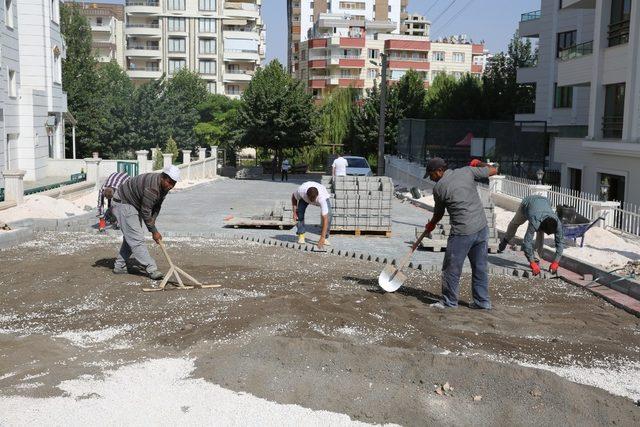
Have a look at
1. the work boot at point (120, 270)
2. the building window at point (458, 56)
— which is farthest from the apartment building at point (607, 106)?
the building window at point (458, 56)

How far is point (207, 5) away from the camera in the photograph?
77.8m

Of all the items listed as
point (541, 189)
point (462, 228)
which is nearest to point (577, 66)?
point (541, 189)

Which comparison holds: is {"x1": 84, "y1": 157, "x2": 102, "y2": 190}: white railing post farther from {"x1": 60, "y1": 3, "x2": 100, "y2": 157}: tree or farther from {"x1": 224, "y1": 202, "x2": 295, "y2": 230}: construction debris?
{"x1": 60, "y1": 3, "x2": 100, "y2": 157}: tree

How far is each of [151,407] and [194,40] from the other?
76.8 meters

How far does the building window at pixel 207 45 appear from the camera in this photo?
78.1 m

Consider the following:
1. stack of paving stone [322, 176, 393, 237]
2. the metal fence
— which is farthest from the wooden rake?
the metal fence

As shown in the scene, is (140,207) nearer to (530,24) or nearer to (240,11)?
(530,24)

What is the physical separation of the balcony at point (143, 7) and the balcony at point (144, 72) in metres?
6.09

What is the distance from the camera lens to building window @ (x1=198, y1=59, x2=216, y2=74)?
78.3m

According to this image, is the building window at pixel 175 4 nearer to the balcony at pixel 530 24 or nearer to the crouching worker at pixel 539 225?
the balcony at pixel 530 24

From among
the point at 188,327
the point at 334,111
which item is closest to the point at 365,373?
the point at 188,327

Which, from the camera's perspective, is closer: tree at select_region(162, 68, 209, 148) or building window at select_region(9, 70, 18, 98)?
building window at select_region(9, 70, 18, 98)

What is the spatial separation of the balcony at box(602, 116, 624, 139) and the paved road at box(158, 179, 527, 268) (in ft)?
21.2

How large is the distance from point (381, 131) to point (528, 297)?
2140 cm
